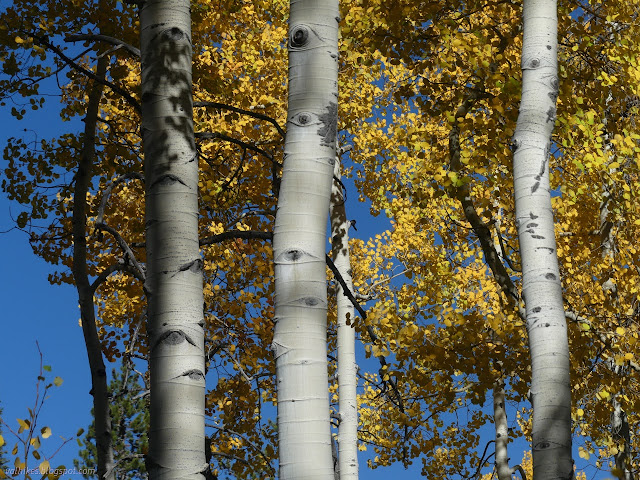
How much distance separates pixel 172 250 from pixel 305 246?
29.4 inches

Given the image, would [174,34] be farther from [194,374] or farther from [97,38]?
[194,374]

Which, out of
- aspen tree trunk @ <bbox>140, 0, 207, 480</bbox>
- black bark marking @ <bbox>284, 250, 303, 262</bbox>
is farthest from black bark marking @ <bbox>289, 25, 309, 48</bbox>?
black bark marking @ <bbox>284, 250, 303, 262</bbox>

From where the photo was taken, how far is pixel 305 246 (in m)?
2.79

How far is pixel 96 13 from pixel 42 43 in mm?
1185

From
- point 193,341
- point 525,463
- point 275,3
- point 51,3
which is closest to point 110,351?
point 51,3

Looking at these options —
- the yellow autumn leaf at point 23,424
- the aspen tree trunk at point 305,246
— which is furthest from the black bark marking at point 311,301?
the yellow autumn leaf at point 23,424

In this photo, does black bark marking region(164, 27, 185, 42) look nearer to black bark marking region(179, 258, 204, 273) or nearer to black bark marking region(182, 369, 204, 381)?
black bark marking region(179, 258, 204, 273)

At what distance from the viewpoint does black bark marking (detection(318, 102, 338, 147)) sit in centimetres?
295

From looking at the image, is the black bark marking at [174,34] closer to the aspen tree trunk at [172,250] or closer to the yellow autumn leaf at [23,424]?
the aspen tree trunk at [172,250]

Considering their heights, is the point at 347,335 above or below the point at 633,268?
below

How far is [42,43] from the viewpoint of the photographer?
6496mm

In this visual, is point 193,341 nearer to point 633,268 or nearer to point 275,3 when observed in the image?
point 633,268

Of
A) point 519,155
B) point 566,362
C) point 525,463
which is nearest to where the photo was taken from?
point 566,362

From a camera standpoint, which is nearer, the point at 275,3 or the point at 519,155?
the point at 519,155
